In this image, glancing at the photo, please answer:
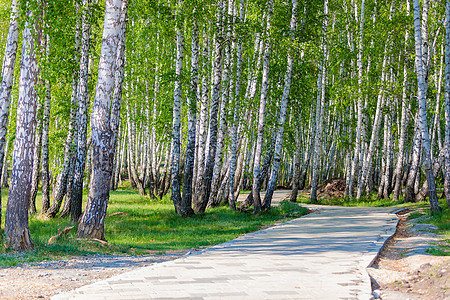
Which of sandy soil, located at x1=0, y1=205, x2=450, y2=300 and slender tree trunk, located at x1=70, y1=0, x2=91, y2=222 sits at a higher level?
slender tree trunk, located at x1=70, y1=0, x2=91, y2=222

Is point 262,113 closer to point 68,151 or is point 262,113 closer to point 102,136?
point 68,151

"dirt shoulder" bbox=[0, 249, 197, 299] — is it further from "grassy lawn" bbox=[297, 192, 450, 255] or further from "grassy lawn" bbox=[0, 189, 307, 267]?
"grassy lawn" bbox=[297, 192, 450, 255]

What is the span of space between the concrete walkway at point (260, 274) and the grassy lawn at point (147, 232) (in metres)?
1.73

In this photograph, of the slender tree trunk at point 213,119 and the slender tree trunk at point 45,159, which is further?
the slender tree trunk at point 213,119

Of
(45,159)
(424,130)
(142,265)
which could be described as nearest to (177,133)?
(45,159)

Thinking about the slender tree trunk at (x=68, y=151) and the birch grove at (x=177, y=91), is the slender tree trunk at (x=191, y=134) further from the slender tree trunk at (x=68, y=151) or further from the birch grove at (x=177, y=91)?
the slender tree trunk at (x=68, y=151)

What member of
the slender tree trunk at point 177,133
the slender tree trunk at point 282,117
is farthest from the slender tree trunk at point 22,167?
the slender tree trunk at point 282,117

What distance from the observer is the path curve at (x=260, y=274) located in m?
5.38

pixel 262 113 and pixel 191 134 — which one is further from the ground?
pixel 262 113

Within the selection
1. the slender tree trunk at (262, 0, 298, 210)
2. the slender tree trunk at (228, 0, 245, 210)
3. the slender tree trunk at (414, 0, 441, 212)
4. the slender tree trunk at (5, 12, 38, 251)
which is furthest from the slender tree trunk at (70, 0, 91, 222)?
the slender tree trunk at (414, 0, 441, 212)

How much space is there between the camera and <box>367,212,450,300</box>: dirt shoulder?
6020 mm

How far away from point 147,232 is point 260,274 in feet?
23.2

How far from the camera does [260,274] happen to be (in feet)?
21.6

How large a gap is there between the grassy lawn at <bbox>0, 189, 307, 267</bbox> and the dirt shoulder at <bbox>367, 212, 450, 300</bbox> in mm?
4039
